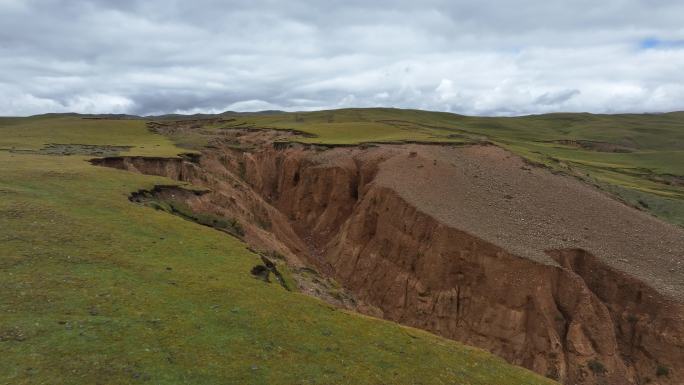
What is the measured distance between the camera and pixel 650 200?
194 ft

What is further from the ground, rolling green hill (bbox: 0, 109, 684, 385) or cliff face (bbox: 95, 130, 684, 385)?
rolling green hill (bbox: 0, 109, 684, 385)

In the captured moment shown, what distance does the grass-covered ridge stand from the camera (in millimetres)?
13188

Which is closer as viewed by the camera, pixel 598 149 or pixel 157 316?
pixel 157 316

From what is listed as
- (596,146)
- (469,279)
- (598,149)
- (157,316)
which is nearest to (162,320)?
(157,316)

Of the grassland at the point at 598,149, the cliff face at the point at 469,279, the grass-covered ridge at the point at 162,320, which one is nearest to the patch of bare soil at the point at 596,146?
the grassland at the point at 598,149

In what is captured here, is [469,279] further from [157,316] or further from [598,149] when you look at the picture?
[598,149]

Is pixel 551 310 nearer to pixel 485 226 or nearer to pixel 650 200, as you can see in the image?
pixel 485 226

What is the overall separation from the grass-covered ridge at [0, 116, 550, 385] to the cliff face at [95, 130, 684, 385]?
11.7 meters

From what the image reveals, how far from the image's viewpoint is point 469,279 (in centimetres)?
3531

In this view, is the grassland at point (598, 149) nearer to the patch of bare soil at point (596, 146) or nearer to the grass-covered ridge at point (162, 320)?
the patch of bare soil at point (596, 146)

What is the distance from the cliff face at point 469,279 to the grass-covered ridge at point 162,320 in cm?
1173

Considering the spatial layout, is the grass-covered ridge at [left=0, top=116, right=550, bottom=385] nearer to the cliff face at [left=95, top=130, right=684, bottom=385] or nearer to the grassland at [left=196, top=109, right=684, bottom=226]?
the cliff face at [left=95, top=130, right=684, bottom=385]

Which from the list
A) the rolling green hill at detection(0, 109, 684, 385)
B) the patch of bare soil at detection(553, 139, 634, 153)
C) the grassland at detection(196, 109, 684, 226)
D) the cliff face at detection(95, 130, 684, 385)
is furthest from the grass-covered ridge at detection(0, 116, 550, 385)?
the patch of bare soil at detection(553, 139, 634, 153)

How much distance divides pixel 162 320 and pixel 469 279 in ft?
86.4
